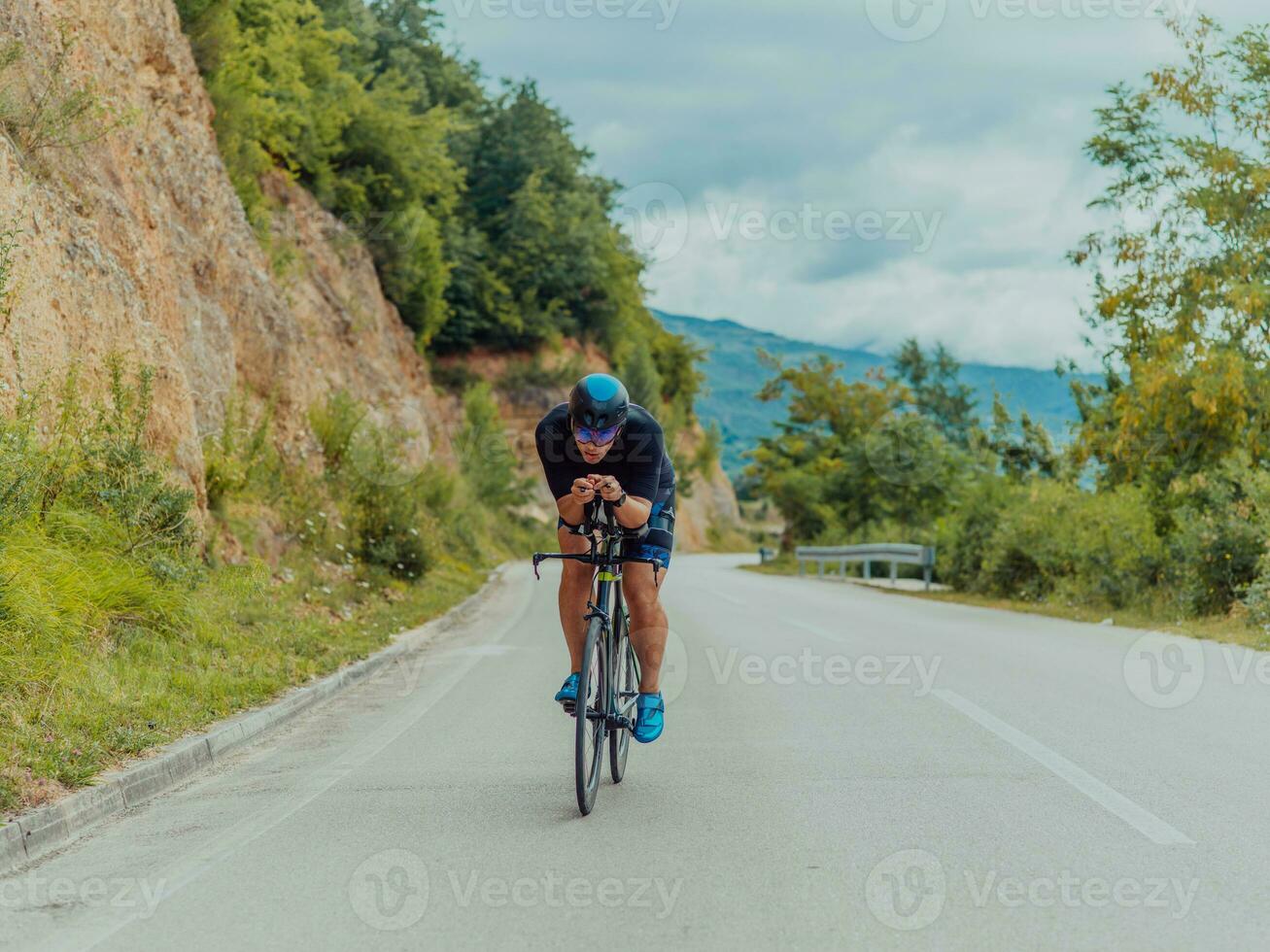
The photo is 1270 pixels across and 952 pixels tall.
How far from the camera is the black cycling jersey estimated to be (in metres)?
6.06

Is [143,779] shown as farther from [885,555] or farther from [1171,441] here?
[885,555]

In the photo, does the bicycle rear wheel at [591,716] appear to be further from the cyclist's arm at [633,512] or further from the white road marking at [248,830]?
the white road marking at [248,830]

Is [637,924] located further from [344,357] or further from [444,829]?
[344,357]

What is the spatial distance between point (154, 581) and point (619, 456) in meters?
5.42

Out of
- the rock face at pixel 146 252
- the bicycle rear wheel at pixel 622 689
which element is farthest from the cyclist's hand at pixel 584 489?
the rock face at pixel 146 252

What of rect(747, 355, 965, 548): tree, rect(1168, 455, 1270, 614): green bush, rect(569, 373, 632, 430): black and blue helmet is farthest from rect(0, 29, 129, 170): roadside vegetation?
rect(747, 355, 965, 548): tree

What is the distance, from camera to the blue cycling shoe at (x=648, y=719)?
21.3ft

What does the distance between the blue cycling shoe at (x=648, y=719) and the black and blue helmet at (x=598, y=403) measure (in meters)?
1.63

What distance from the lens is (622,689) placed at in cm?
667

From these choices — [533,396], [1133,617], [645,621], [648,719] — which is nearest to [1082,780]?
[648,719]

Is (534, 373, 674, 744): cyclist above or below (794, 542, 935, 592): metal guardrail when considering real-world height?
above

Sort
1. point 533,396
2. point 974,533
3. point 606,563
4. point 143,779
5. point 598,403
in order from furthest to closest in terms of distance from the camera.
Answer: point 533,396 < point 974,533 < point 143,779 < point 606,563 < point 598,403

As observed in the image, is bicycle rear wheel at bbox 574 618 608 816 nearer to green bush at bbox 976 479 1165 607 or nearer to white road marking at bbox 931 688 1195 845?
white road marking at bbox 931 688 1195 845

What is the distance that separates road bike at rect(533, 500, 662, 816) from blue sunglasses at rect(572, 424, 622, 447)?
0.47m
